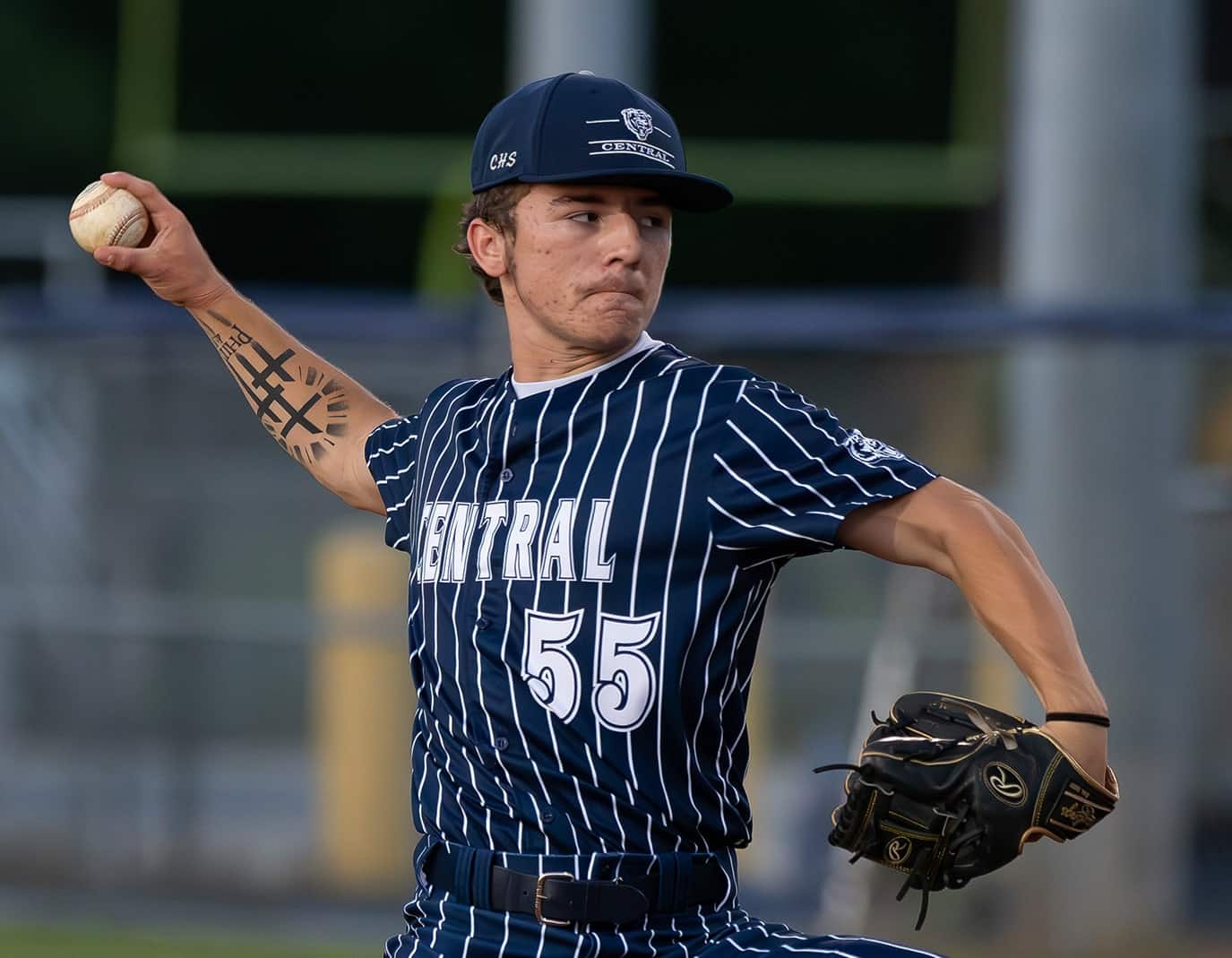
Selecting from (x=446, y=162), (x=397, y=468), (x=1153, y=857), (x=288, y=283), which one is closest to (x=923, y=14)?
(x=446, y=162)

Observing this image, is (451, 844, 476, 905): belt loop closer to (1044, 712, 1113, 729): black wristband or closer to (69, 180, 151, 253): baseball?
(1044, 712, 1113, 729): black wristband

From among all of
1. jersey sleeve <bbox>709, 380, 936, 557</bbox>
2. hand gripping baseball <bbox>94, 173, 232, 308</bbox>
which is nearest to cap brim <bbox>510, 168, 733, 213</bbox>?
jersey sleeve <bbox>709, 380, 936, 557</bbox>

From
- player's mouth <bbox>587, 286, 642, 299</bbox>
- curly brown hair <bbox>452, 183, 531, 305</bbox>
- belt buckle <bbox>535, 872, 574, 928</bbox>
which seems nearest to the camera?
belt buckle <bbox>535, 872, 574, 928</bbox>

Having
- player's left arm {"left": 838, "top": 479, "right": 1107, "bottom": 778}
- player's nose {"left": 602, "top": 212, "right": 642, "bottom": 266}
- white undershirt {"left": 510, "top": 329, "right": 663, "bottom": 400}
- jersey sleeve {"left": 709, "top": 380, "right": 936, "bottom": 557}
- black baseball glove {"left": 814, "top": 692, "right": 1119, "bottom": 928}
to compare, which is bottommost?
black baseball glove {"left": 814, "top": 692, "right": 1119, "bottom": 928}

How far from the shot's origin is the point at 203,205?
1602 centimetres

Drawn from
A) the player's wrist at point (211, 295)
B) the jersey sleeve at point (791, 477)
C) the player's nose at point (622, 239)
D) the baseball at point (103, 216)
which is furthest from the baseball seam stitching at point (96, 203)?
the jersey sleeve at point (791, 477)

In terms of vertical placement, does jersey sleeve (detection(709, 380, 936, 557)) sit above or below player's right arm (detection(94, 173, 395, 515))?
below

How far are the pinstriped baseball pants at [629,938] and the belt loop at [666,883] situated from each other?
15 mm

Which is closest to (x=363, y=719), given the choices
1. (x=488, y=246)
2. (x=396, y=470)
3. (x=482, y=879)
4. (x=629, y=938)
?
(x=396, y=470)

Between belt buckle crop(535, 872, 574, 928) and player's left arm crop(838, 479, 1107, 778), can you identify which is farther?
belt buckle crop(535, 872, 574, 928)

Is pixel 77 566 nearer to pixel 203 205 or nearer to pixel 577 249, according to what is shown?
pixel 577 249

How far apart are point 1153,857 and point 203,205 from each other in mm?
11520

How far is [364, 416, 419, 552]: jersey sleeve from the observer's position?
3.18 m

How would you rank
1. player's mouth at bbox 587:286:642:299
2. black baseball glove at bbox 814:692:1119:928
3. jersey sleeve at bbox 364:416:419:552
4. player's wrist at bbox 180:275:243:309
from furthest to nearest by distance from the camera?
1. player's wrist at bbox 180:275:243:309
2. jersey sleeve at bbox 364:416:419:552
3. player's mouth at bbox 587:286:642:299
4. black baseball glove at bbox 814:692:1119:928
